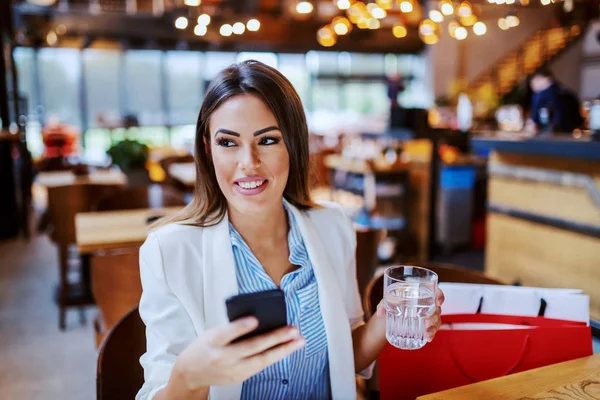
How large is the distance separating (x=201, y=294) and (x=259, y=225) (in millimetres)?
253

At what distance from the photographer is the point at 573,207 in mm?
3238

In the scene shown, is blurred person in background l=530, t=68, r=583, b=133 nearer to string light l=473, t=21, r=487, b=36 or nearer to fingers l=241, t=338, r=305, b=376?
string light l=473, t=21, r=487, b=36

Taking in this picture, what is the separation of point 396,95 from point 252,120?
4485 mm

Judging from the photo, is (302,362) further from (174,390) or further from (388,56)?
(388,56)

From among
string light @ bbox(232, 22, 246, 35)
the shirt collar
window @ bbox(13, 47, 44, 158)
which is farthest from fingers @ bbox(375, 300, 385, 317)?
window @ bbox(13, 47, 44, 158)

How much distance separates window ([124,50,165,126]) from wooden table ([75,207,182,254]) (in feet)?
31.3

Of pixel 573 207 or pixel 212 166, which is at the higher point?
pixel 212 166

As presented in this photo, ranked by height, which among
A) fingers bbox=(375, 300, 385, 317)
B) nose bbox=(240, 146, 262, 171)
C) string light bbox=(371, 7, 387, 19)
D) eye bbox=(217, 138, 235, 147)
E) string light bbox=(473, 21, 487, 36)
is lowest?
fingers bbox=(375, 300, 385, 317)

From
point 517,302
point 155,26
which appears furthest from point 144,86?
point 517,302

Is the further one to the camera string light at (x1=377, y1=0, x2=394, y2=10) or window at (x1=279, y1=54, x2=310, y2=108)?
window at (x1=279, y1=54, x2=310, y2=108)

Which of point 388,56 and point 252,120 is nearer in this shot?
point 252,120

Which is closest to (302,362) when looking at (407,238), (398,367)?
(398,367)

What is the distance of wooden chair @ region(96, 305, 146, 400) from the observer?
1.25 metres

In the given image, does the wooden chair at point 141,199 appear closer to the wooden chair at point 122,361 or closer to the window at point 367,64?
the wooden chair at point 122,361
